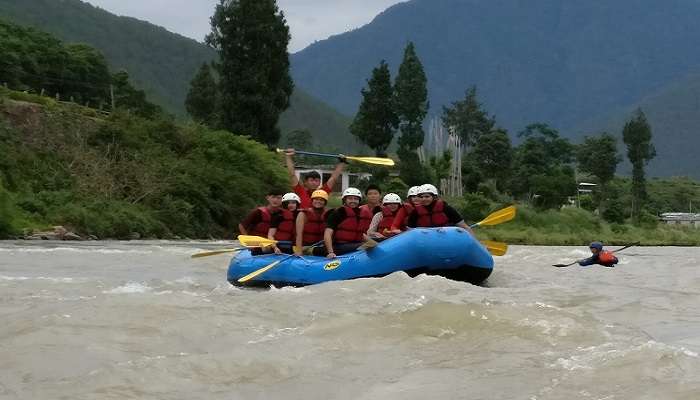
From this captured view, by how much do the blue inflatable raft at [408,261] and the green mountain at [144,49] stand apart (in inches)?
4545

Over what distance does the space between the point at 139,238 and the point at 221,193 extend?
5.27 metres

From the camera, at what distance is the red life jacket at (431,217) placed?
10.7 metres

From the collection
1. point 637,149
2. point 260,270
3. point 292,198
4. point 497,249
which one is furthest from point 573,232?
point 637,149

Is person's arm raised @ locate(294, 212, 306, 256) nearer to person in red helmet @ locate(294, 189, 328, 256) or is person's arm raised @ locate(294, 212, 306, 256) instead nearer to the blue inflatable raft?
person in red helmet @ locate(294, 189, 328, 256)

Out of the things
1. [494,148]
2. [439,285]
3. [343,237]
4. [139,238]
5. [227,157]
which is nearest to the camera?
[439,285]

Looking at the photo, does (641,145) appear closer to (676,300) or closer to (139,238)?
(139,238)

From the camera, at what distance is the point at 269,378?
Result: 17.5ft

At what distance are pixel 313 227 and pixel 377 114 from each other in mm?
38860

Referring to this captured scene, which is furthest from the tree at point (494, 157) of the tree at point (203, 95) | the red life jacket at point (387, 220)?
the red life jacket at point (387, 220)

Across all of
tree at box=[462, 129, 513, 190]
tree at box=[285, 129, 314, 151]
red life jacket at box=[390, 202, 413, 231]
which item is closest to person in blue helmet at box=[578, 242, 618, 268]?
red life jacket at box=[390, 202, 413, 231]

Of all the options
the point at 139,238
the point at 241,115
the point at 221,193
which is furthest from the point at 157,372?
the point at 241,115

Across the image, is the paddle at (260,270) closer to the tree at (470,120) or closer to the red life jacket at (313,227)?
the red life jacket at (313,227)

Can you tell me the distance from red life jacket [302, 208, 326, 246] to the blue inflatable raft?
740 millimetres

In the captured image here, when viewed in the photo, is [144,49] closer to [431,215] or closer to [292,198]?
[292,198]
